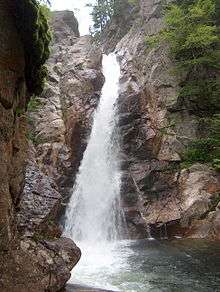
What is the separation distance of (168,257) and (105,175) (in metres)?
8.21

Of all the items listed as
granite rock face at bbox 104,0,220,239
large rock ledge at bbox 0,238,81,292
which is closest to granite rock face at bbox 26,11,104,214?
granite rock face at bbox 104,0,220,239

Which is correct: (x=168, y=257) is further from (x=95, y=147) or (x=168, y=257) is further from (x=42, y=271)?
(x=95, y=147)

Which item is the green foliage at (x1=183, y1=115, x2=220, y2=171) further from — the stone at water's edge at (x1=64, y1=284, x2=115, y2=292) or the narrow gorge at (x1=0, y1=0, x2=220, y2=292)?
the stone at water's edge at (x1=64, y1=284, x2=115, y2=292)

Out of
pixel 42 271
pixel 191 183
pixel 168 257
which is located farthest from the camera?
pixel 191 183

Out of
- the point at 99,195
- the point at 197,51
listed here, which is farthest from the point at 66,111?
the point at 197,51

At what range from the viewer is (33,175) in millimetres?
10406

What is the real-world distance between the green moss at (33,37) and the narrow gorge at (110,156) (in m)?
0.02

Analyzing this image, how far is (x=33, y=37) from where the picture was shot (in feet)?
24.4

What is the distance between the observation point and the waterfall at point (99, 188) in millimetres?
18062

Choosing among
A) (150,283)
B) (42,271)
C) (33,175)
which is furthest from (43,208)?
(150,283)

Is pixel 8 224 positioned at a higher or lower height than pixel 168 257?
higher

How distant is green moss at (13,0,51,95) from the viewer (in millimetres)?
6988

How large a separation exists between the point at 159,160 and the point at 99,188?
3384 mm

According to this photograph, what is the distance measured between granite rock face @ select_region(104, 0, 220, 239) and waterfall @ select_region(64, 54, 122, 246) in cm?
56
